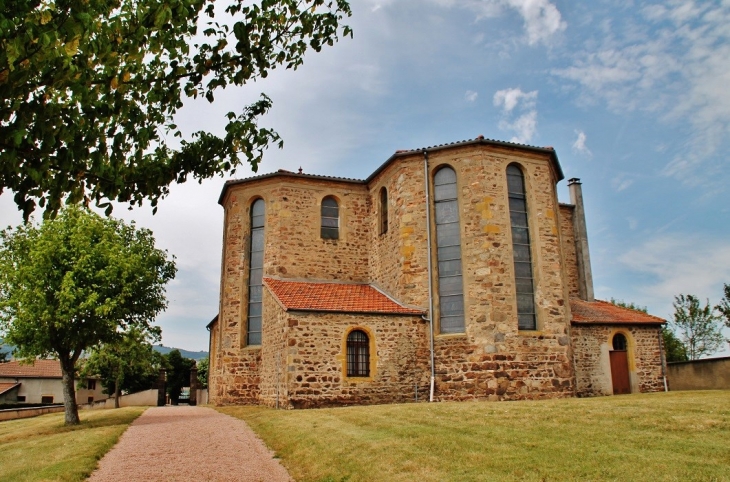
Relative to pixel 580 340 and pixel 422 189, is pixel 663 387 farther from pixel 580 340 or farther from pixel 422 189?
pixel 422 189

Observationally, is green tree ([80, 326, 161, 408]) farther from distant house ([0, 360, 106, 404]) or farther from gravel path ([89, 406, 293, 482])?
gravel path ([89, 406, 293, 482])

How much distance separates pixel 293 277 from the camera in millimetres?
22453

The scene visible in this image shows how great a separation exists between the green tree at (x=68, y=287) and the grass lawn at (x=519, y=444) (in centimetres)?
907

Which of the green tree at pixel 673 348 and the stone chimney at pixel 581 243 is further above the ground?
the stone chimney at pixel 581 243

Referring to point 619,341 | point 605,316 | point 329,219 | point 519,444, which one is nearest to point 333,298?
point 329,219

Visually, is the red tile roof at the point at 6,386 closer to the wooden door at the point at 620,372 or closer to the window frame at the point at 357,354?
the window frame at the point at 357,354

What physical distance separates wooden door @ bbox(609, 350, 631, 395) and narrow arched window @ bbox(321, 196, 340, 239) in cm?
1187

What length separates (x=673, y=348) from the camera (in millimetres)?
43062

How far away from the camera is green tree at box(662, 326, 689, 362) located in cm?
4205

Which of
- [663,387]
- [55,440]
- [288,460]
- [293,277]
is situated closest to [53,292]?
[55,440]

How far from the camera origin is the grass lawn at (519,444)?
663cm

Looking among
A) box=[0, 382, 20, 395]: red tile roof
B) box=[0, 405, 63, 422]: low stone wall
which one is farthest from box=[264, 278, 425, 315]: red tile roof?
box=[0, 382, 20, 395]: red tile roof

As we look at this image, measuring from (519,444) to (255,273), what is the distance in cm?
1678

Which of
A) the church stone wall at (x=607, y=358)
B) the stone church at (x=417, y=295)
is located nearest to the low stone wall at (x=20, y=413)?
the stone church at (x=417, y=295)
